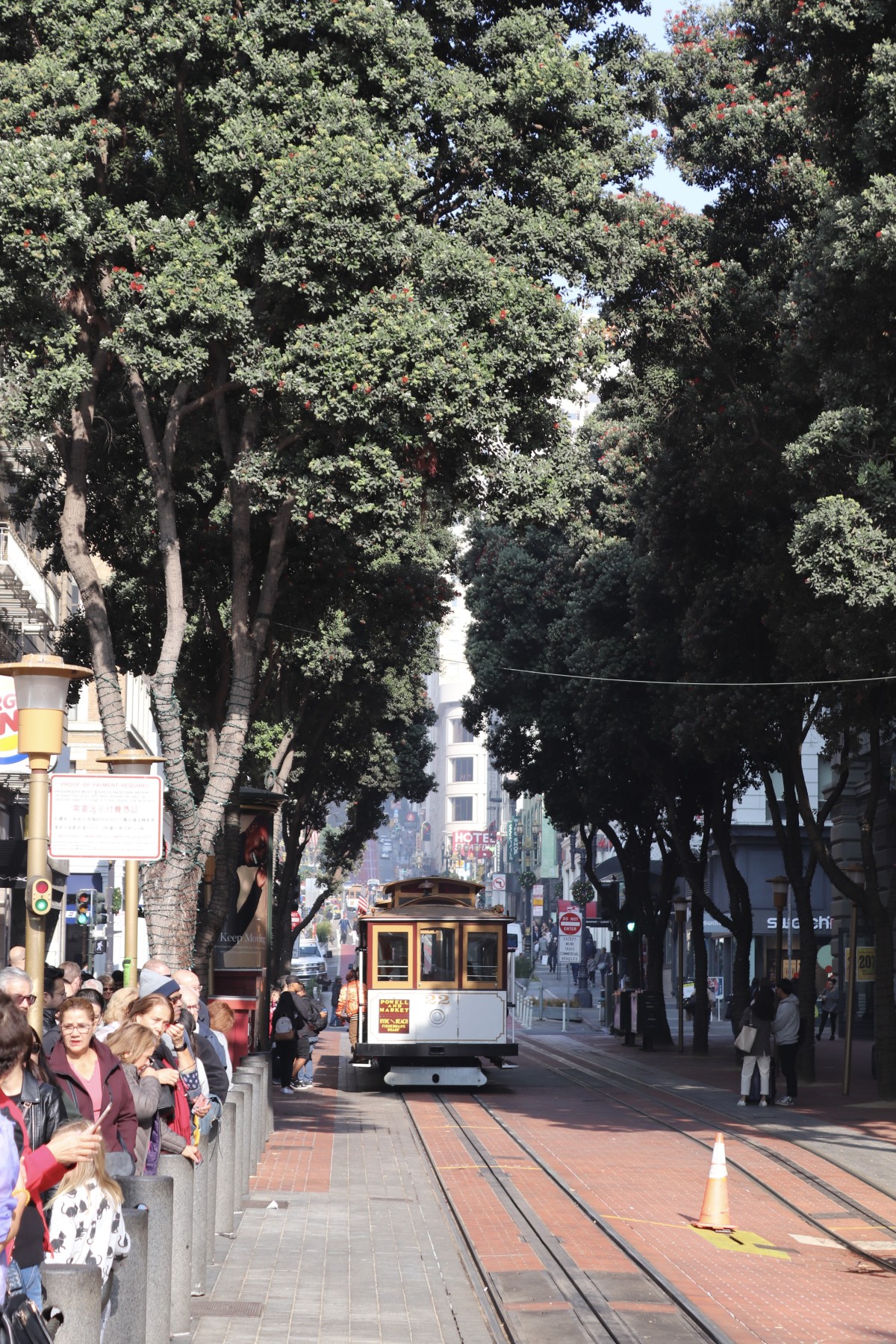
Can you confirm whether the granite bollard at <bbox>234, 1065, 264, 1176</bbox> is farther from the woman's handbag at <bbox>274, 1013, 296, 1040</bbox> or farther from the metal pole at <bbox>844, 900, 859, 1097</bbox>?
the metal pole at <bbox>844, 900, 859, 1097</bbox>

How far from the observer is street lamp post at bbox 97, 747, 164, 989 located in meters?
13.8

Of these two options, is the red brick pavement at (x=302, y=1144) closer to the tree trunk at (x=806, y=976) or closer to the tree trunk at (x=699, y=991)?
the tree trunk at (x=806, y=976)

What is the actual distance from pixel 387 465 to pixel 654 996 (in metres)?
25.1

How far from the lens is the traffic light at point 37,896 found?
10180mm

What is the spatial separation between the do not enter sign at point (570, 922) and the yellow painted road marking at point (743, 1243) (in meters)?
30.5

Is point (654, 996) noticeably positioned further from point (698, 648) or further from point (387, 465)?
point (387, 465)

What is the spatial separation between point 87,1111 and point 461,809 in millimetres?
178915

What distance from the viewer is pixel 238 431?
60.5 ft

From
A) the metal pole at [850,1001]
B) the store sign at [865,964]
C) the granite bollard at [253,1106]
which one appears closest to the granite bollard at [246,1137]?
the granite bollard at [253,1106]

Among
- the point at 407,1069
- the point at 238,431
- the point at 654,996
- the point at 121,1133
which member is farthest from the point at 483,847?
the point at 121,1133

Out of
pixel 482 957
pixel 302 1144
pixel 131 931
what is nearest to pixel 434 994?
pixel 482 957

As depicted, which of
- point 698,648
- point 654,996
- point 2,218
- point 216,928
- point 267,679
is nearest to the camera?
point 2,218

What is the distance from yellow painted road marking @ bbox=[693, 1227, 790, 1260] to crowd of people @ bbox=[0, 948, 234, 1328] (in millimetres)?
3866

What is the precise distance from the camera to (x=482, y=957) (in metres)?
28.0
